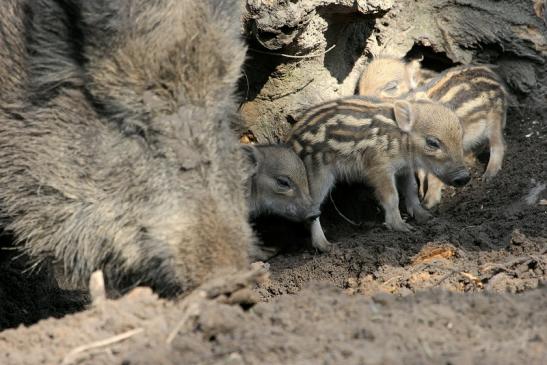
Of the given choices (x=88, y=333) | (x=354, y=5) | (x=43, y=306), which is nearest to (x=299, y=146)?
(x=354, y=5)

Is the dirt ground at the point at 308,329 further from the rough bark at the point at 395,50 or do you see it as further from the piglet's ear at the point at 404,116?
the rough bark at the point at 395,50

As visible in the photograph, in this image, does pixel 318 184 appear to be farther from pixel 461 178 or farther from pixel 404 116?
pixel 461 178

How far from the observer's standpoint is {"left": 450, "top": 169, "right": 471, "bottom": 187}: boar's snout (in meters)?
5.91

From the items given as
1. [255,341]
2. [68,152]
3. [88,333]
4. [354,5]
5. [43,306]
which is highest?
[354,5]

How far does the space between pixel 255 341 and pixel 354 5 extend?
3758mm

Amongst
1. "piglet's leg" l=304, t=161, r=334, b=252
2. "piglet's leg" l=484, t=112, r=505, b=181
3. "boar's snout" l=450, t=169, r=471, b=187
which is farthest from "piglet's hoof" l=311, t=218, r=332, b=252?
"piglet's leg" l=484, t=112, r=505, b=181

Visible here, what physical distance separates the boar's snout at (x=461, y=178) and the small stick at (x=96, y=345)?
11.8ft

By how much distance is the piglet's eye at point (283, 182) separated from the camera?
19.7 feet

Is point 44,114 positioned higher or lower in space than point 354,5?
lower

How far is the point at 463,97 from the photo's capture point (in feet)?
21.0

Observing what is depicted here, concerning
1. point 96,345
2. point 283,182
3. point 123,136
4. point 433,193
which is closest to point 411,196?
point 433,193

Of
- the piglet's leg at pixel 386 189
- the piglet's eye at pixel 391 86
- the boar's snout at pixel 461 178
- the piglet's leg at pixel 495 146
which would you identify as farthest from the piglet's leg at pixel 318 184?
the piglet's leg at pixel 495 146

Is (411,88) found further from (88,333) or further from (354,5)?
(88,333)

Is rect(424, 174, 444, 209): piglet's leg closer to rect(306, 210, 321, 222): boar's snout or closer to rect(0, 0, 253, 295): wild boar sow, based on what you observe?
rect(306, 210, 321, 222): boar's snout
